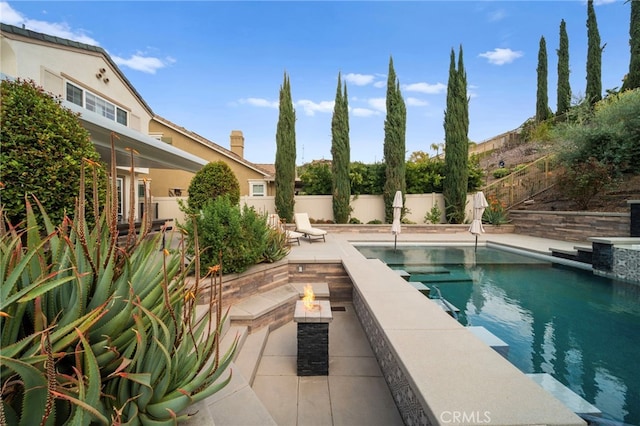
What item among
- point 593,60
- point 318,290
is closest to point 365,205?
point 318,290

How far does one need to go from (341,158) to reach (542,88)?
82.0 feet

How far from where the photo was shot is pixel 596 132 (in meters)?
11.6

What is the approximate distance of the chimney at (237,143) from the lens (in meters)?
20.8

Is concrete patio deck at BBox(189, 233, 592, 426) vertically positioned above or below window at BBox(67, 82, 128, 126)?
below

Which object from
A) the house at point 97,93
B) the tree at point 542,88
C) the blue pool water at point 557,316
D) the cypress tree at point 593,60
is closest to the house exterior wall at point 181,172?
the house at point 97,93

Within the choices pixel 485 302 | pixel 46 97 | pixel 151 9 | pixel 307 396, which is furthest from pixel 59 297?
pixel 151 9

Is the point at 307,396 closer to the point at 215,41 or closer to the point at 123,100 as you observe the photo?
the point at 215,41

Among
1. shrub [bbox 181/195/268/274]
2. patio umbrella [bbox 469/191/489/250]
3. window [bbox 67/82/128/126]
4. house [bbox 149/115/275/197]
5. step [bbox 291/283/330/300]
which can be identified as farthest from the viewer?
house [bbox 149/115/275/197]

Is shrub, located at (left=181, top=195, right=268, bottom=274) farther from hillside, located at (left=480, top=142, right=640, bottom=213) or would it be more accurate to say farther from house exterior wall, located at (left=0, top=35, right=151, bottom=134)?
hillside, located at (left=480, top=142, right=640, bottom=213)

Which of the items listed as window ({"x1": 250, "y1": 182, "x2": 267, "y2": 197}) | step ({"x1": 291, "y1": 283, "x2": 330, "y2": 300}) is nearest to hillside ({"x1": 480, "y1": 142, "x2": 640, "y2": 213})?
step ({"x1": 291, "y1": 283, "x2": 330, "y2": 300})

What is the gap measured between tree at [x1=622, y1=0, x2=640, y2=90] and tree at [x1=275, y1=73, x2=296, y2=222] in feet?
72.0

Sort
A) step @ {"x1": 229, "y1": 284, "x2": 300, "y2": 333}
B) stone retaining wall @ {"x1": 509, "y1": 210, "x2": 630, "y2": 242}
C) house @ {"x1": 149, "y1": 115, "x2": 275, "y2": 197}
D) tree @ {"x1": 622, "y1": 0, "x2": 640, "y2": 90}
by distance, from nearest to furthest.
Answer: step @ {"x1": 229, "y1": 284, "x2": 300, "y2": 333}, stone retaining wall @ {"x1": 509, "y1": 210, "x2": 630, "y2": 242}, house @ {"x1": 149, "y1": 115, "x2": 275, "y2": 197}, tree @ {"x1": 622, "y1": 0, "x2": 640, "y2": 90}

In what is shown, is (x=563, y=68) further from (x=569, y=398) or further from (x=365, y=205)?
(x=569, y=398)

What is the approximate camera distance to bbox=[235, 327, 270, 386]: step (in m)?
3.09
